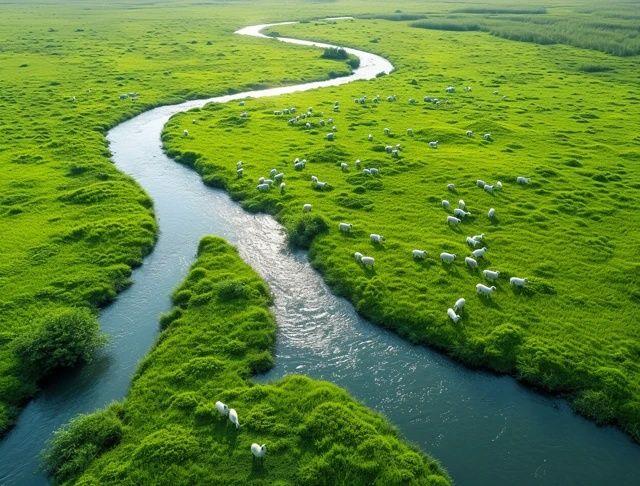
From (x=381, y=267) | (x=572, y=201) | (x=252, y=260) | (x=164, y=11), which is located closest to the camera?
(x=381, y=267)

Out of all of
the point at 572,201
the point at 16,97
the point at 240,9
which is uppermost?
the point at 572,201

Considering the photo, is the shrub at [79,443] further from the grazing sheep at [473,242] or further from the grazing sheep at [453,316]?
the grazing sheep at [473,242]

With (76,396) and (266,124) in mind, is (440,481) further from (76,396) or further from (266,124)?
(266,124)

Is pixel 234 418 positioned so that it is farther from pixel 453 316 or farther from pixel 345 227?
pixel 345 227

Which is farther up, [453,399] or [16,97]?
[453,399]

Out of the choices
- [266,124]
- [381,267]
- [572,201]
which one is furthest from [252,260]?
[266,124]

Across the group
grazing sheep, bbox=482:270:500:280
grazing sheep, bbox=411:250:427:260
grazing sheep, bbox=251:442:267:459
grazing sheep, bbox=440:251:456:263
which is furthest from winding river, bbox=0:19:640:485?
grazing sheep, bbox=440:251:456:263
